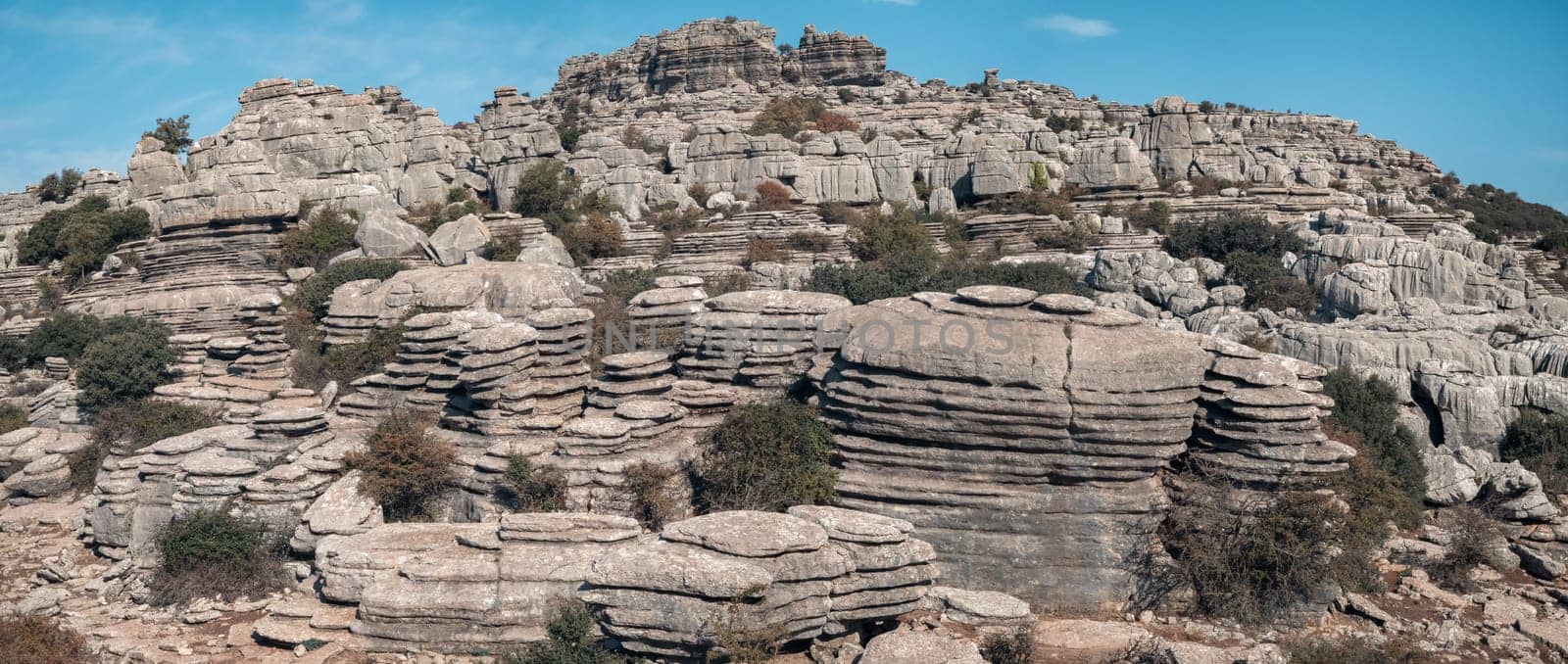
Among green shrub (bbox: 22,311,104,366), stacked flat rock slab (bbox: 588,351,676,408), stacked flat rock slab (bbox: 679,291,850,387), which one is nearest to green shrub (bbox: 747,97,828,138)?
green shrub (bbox: 22,311,104,366)

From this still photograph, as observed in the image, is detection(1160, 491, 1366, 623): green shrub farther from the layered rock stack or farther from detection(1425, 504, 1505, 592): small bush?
the layered rock stack

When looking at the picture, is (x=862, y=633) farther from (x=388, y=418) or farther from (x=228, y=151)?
(x=228, y=151)

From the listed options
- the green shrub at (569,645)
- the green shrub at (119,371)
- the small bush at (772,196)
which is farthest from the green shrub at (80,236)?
the green shrub at (569,645)

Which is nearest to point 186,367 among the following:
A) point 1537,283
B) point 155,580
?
point 155,580

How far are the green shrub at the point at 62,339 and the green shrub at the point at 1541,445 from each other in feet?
85.7

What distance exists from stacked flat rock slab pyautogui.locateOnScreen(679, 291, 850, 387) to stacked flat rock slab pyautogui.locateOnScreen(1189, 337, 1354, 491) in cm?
491

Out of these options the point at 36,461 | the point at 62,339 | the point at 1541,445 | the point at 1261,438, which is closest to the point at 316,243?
the point at 62,339

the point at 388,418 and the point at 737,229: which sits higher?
the point at 737,229

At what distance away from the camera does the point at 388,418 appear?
13539 millimetres

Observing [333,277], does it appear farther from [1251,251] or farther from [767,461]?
[1251,251]

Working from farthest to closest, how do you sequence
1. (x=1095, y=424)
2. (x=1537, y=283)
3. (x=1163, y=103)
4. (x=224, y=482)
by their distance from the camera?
(x=1163, y=103) < (x=1537, y=283) < (x=224, y=482) < (x=1095, y=424)

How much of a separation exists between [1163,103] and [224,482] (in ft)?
109

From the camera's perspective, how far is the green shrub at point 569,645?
329 inches

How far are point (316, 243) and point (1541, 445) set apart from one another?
26164 mm
